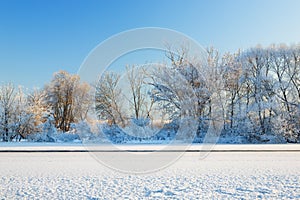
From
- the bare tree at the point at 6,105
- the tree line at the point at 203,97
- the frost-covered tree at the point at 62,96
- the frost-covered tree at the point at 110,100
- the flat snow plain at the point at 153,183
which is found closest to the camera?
the flat snow plain at the point at 153,183

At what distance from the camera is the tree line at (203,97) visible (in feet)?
67.1

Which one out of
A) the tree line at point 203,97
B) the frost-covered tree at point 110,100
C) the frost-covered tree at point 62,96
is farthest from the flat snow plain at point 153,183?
the frost-covered tree at point 62,96

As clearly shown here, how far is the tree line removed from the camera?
20453mm

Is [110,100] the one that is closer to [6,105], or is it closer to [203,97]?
[203,97]

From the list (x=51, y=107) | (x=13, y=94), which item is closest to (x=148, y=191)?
(x=13, y=94)

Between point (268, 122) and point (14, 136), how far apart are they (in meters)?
26.0

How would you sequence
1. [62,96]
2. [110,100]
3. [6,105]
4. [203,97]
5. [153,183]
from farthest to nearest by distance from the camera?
[62,96] < [6,105] < [203,97] < [110,100] < [153,183]

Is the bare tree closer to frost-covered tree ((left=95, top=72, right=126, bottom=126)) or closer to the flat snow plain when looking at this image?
frost-covered tree ((left=95, top=72, right=126, bottom=126))

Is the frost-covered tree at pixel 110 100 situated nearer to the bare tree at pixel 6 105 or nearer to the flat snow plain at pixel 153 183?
the bare tree at pixel 6 105

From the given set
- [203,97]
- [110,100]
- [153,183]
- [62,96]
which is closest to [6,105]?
[62,96]

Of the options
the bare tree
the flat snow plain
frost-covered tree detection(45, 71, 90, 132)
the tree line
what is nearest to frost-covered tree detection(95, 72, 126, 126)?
the tree line

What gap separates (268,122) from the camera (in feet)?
72.1

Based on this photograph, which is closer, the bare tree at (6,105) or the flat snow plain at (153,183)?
the flat snow plain at (153,183)

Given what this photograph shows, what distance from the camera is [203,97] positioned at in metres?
21.8
